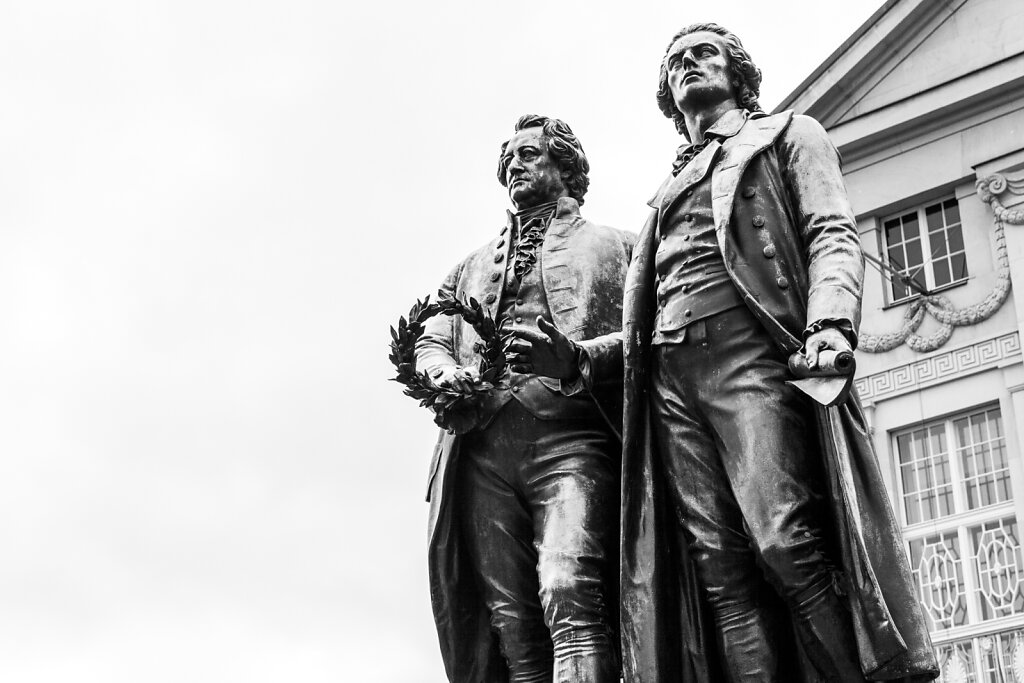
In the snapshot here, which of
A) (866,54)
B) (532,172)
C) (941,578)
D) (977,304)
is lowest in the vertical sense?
(532,172)

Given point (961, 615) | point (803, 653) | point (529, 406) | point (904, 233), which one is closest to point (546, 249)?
point (529, 406)

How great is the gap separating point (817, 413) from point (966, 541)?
21.0 metres

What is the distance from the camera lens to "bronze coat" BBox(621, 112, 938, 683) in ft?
24.1

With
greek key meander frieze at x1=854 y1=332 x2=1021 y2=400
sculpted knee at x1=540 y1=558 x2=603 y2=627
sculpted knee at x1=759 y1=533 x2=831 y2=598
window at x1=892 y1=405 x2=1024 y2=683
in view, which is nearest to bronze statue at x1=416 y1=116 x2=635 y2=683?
sculpted knee at x1=540 y1=558 x2=603 y2=627

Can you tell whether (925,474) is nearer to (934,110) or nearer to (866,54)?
(934,110)

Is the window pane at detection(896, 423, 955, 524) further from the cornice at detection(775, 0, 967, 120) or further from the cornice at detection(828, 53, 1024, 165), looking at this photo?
the cornice at detection(775, 0, 967, 120)

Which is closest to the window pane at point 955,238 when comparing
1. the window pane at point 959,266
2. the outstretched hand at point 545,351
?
the window pane at point 959,266

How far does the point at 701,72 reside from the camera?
28.5 ft

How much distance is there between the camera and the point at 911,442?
29.4 m

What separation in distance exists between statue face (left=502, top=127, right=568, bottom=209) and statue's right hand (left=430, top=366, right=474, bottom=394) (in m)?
1.14

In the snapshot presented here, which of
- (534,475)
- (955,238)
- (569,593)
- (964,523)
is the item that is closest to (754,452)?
(569,593)

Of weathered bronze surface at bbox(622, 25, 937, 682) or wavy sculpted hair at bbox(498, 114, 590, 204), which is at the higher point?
wavy sculpted hair at bbox(498, 114, 590, 204)

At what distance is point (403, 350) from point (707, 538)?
1.70 metres

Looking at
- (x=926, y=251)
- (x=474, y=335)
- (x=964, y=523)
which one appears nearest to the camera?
(x=474, y=335)
